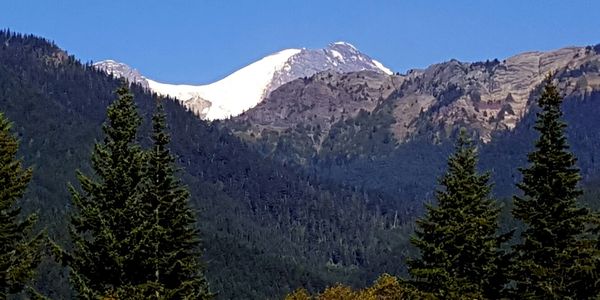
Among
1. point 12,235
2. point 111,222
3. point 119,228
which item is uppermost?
point 111,222

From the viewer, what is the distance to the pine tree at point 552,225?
4350 cm

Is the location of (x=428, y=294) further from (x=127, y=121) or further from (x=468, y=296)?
(x=127, y=121)

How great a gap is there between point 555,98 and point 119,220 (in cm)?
2567

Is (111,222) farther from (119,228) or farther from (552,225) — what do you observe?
(552,225)

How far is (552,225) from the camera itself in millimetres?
44281

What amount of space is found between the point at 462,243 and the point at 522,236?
3401 millimetres

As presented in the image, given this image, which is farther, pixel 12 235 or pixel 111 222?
pixel 111 222

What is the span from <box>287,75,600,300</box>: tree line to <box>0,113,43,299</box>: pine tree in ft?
69.4

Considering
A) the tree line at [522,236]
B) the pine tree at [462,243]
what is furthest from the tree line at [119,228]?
the tree line at [522,236]

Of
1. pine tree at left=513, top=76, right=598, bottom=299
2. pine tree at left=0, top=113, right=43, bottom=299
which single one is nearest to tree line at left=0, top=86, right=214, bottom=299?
pine tree at left=0, top=113, right=43, bottom=299

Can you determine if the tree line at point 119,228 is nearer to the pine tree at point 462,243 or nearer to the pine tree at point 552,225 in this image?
the pine tree at point 462,243

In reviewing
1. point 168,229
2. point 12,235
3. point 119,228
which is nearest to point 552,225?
point 168,229

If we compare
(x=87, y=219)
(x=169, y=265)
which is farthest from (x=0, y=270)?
(x=169, y=265)

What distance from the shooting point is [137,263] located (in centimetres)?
4297
